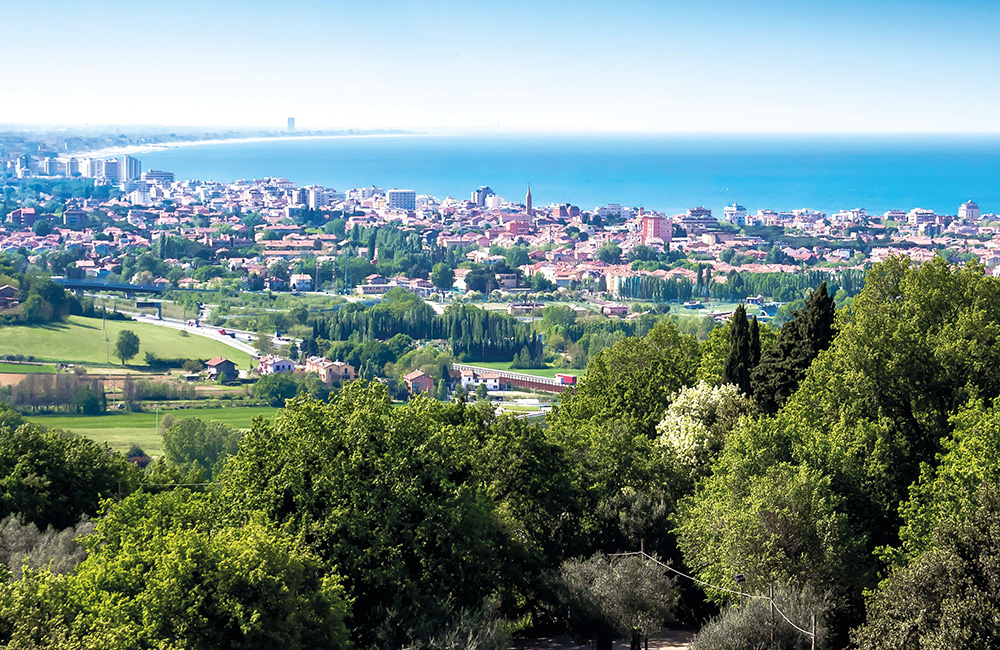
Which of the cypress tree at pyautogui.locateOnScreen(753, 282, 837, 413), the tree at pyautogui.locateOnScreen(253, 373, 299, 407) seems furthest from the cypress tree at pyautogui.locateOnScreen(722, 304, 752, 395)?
the tree at pyautogui.locateOnScreen(253, 373, 299, 407)

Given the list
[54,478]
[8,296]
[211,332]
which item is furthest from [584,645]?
[8,296]

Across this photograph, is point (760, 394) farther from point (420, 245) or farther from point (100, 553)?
point (420, 245)

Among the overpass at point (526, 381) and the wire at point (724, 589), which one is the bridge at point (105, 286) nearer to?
the overpass at point (526, 381)

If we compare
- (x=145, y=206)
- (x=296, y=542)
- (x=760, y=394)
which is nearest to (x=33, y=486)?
(x=296, y=542)

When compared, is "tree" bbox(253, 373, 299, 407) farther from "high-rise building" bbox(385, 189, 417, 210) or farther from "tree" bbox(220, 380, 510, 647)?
"high-rise building" bbox(385, 189, 417, 210)

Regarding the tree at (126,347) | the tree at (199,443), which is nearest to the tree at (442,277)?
the tree at (126,347)

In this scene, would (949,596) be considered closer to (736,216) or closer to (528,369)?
(528,369)
